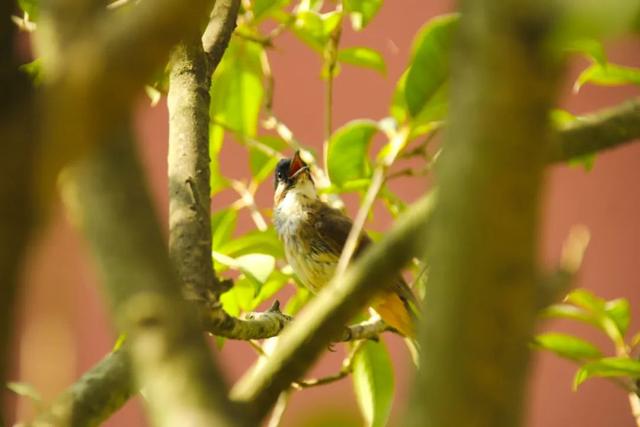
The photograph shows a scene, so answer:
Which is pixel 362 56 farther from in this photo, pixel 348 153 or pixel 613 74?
pixel 613 74

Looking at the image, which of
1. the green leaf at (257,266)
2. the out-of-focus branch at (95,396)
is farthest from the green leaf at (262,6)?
the out-of-focus branch at (95,396)

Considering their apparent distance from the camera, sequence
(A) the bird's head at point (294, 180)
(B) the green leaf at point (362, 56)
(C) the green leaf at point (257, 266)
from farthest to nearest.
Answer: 1. (A) the bird's head at point (294, 180)
2. (B) the green leaf at point (362, 56)
3. (C) the green leaf at point (257, 266)

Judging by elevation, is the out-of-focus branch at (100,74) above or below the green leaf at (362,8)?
above

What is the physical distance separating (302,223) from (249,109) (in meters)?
0.53

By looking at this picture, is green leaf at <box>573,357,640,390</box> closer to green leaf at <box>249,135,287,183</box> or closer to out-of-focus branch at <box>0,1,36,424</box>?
green leaf at <box>249,135,287,183</box>

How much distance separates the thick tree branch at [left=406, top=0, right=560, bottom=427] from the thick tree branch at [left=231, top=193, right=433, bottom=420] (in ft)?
0.35

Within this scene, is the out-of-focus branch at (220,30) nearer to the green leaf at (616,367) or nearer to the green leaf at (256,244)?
the green leaf at (256,244)

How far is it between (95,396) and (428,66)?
2.82 feet

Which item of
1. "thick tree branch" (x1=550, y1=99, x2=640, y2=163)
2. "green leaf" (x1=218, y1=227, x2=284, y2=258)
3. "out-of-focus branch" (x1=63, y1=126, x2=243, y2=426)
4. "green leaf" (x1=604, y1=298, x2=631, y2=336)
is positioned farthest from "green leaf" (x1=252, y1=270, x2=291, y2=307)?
"out-of-focus branch" (x1=63, y1=126, x2=243, y2=426)

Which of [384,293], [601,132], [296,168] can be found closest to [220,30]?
[601,132]

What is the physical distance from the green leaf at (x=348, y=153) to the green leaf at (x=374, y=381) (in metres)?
0.27

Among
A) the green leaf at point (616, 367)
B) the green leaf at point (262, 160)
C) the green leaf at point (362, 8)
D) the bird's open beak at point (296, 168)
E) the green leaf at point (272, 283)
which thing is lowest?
the bird's open beak at point (296, 168)

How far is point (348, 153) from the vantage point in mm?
1540

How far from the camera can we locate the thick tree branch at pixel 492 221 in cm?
34
